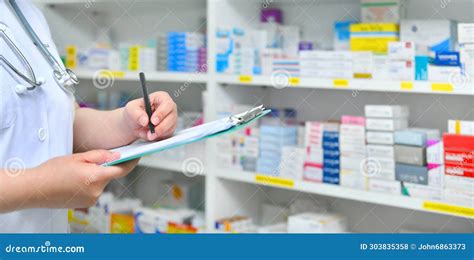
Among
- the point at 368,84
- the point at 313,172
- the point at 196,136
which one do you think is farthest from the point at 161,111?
the point at 313,172

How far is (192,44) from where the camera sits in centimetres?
290

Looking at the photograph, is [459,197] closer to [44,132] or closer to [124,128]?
[124,128]

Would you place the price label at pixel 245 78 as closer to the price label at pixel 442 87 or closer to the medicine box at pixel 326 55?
the medicine box at pixel 326 55

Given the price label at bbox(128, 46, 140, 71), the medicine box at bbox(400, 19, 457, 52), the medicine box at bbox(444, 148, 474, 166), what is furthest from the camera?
the price label at bbox(128, 46, 140, 71)

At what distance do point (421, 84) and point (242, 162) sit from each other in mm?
948

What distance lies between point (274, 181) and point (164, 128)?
1327 millimetres

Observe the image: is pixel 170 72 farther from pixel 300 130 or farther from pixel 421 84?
pixel 421 84

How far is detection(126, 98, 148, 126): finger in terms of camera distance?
134 cm

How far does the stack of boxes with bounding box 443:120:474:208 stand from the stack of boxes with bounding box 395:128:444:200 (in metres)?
0.05

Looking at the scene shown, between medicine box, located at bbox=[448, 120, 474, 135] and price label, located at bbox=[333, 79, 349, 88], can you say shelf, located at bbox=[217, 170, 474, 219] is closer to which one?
medicine box, located at bbox=[448, 120, 474, 135]

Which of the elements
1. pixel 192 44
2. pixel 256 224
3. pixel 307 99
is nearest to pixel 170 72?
pixel 192 44

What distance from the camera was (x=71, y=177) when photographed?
1198 millimetres

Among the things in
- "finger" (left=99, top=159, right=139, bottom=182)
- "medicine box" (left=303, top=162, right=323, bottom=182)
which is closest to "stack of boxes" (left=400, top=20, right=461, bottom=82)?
"medicine box" (left=303, top=162, right=323, bottom=182)
